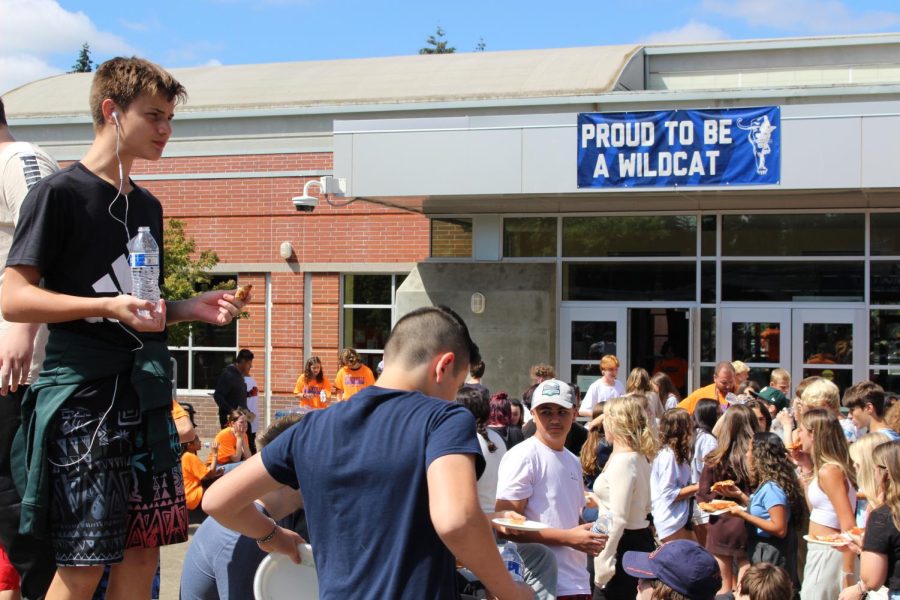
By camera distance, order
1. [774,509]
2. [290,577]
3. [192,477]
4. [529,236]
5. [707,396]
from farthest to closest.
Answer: [529,236] → [707,396] → [192,477] → [774,509] → [290,577]

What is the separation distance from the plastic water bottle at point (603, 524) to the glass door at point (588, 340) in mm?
11583

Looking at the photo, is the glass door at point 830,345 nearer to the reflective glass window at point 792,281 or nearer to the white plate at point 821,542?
the reflective glass window at point 792,281

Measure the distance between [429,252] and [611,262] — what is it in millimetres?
3655

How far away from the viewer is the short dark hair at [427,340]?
9.93ft

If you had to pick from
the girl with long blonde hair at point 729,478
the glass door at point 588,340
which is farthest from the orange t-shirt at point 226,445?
the glass door at point 588,340

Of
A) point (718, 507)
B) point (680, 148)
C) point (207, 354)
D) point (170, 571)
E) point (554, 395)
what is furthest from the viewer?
point (207, 354)

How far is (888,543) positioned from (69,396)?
14.8 ft

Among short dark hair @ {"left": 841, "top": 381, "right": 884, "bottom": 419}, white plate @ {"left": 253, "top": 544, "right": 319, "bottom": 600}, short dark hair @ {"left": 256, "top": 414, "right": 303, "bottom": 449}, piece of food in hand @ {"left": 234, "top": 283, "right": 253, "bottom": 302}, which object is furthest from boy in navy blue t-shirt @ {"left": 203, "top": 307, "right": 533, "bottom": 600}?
short dark hair @ {"left": 841, "top": 381, "right": 884, "bottom": 419}

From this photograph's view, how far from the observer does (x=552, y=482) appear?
6102mm

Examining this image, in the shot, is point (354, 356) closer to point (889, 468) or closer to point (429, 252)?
point (429, 252)

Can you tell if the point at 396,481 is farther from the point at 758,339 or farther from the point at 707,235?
the point at 707,235

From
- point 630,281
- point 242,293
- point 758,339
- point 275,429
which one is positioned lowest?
point 275,429

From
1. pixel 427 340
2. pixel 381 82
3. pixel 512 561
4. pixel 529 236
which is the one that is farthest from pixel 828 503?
pixel 381 82

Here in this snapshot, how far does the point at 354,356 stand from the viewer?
53.4 feet
